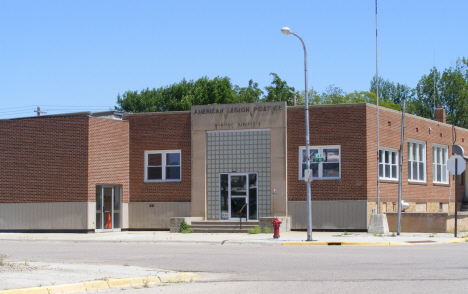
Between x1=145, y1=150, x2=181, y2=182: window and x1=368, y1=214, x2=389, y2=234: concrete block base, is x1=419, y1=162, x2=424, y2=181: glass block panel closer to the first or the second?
x1=368, y1=214, x2=389, y2=234: concrete block base

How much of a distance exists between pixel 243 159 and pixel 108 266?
A: 1785cm

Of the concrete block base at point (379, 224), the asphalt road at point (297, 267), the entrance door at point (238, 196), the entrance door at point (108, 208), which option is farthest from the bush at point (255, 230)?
the asphalt road at point (297, 267)

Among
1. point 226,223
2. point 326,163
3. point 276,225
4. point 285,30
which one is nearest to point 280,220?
point 226,223

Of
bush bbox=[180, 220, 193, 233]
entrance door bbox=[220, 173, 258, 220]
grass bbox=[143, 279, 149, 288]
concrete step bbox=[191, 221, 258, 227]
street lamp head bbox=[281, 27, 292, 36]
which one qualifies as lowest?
bush bbox=[180, 220, 193, 233]

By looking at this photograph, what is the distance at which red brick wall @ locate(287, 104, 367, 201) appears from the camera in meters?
30.9

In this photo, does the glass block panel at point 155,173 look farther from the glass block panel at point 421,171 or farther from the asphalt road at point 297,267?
the glass block panel at point 421,171

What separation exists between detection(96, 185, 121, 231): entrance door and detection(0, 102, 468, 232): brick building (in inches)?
2.0

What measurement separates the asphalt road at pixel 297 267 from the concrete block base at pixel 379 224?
25.3 ft

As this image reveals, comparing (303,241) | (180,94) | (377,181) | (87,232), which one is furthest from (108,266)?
(180,94)

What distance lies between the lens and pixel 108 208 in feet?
109

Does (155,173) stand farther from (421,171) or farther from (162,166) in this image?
(421,171)

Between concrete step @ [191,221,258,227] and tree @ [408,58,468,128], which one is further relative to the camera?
tree @ [408,58,468,128]

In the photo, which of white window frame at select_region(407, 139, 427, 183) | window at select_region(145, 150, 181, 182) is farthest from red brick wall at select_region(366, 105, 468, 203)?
window at select_region(145, 150, 181, 182)

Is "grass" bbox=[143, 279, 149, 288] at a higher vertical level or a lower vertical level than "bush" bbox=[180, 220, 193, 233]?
higher
